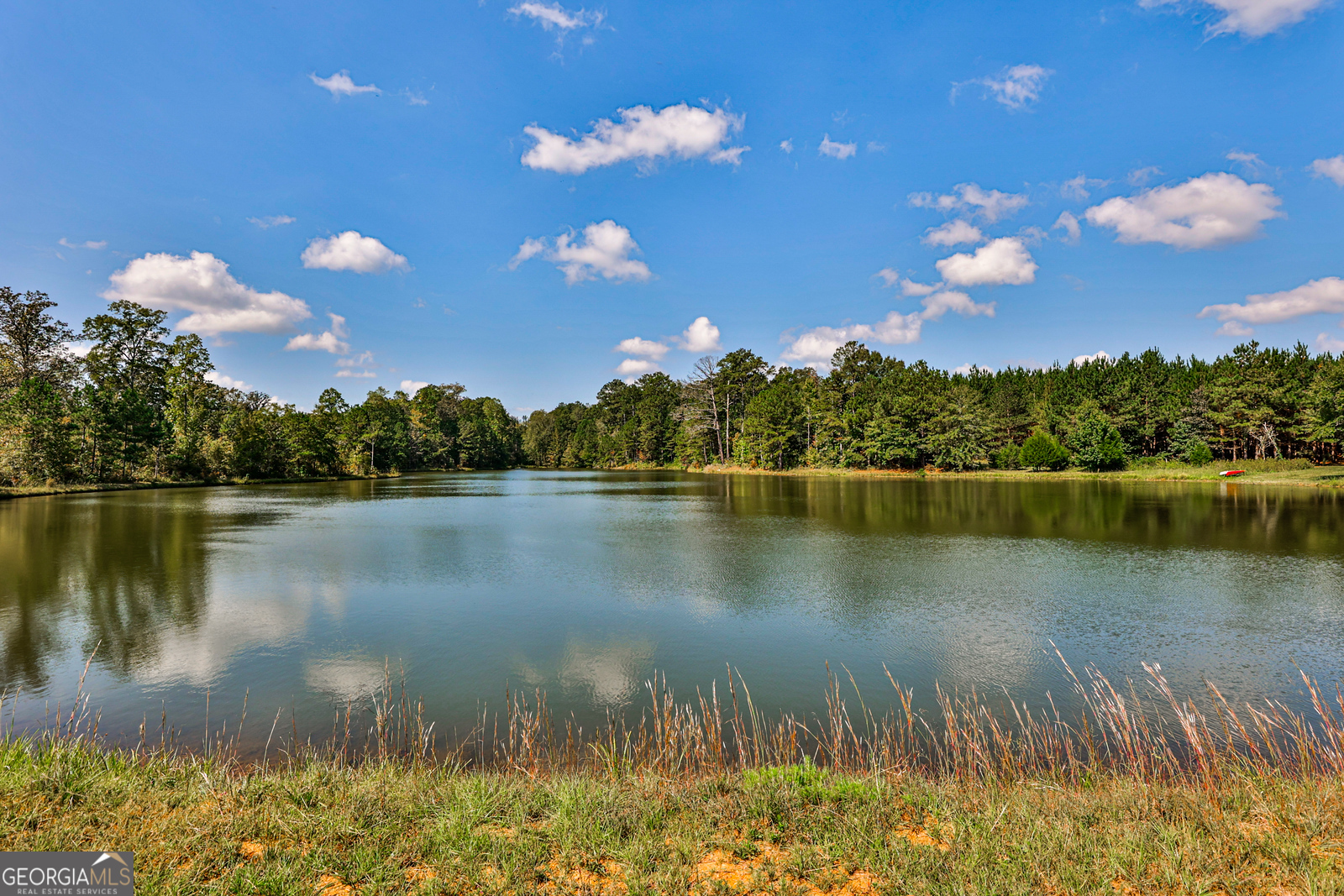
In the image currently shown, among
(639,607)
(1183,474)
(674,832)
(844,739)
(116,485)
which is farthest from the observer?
(1183,474)

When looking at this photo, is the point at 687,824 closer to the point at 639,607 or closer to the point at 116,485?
the point at 639,607

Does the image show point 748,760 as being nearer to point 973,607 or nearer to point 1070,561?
point 973,607

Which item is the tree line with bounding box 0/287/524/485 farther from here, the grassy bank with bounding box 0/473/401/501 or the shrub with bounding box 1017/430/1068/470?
the shrub with bounding box 1017/430/1068/470

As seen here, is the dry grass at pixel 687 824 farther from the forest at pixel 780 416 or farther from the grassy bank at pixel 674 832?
the forest at pixel 780 416

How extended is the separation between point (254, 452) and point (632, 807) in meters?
65.8

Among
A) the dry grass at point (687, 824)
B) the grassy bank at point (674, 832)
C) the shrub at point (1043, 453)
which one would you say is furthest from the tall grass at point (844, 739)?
the shrub at point (1043, 453)

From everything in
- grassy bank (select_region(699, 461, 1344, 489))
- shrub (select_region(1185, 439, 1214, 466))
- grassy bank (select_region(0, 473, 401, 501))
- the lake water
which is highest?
shrub (select_region(1185, 439, 1214, 466))

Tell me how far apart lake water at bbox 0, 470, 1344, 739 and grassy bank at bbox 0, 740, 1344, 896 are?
106 inches

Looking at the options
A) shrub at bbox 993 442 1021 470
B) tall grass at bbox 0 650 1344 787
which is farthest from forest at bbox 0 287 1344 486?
tall grass at bbox 0 650 1344 787

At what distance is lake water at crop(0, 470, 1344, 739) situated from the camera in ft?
26.6

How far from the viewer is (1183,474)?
4544 centimetres

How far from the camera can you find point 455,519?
27.0 meters

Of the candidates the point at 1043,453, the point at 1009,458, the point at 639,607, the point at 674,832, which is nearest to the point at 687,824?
the point at 674,832

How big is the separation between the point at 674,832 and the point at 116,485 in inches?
2271
